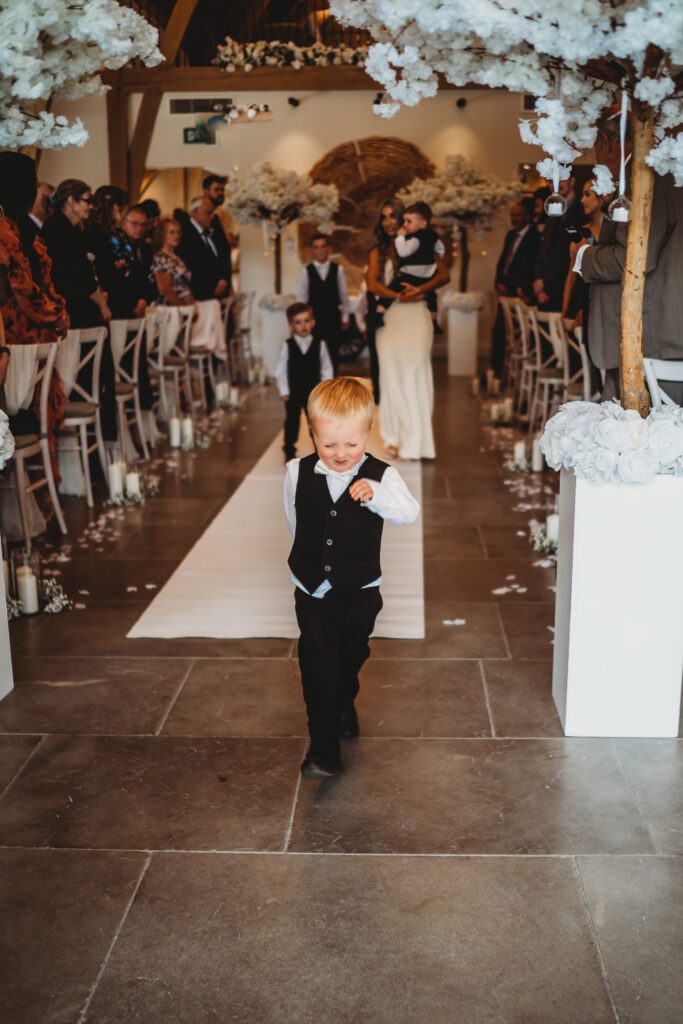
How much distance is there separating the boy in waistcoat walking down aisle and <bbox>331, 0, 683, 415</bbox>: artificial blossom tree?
6.03 meters

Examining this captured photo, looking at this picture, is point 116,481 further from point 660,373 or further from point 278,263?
point 278,263

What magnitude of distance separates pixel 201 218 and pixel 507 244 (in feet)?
9.31

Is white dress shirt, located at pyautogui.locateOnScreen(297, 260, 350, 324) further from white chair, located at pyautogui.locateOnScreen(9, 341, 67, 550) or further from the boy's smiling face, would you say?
the boy's smiling face

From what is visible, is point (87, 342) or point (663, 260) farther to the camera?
point (87, 342)

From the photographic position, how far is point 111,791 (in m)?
3.11

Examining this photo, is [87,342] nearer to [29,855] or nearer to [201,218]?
[201,218]

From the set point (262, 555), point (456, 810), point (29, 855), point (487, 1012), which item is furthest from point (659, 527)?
point (262, 555)

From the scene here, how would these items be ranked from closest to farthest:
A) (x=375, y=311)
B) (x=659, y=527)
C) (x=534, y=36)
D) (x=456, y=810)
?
(x=534, y=36) < (x=456, y=810) < (x=659, y=527) < (x=375, y=311)

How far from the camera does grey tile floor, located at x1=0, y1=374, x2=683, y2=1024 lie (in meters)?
2.27

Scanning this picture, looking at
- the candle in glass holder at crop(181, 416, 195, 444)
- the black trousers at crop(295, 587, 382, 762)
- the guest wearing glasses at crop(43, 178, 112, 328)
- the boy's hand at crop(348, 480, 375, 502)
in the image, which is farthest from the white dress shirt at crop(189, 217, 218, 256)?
the boy's hand at crop(348, 480, 375, 502)

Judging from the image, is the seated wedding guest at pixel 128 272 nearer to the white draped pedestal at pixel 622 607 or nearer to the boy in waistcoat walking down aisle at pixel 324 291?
the boy in waistcoat walking down aisle at pixel 324 291

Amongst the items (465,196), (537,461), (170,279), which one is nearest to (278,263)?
(465,196)

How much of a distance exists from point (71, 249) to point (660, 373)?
3.67m

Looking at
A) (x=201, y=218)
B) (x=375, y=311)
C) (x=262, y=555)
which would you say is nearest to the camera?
(x=262, y=555)
